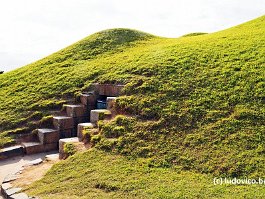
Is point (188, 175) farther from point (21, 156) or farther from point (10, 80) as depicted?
point (10, 80)

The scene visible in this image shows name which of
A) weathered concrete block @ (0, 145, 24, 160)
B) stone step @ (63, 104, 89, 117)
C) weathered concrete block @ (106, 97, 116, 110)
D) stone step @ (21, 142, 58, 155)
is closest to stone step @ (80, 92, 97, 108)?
stone step @ (63, 104, 89, 117)

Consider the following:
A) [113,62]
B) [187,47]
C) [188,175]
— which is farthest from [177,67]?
[188,175]

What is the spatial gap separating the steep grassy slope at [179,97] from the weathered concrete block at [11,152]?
0.97 meters

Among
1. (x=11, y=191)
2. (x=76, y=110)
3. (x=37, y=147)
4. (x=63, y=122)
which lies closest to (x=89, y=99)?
(x=76, y=110)

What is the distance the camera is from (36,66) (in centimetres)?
1149

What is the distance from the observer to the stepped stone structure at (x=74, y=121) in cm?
758

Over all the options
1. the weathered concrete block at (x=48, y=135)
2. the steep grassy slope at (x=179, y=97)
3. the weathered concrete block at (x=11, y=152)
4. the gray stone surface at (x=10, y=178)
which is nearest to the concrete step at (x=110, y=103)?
the steep grassy slope at (x=179, y=97)

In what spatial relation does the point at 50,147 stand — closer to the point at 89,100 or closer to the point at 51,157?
the point at 51,157

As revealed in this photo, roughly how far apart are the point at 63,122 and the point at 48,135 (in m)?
0.47

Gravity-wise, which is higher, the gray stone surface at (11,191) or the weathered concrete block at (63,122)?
the weathered concrete block at (63,122)

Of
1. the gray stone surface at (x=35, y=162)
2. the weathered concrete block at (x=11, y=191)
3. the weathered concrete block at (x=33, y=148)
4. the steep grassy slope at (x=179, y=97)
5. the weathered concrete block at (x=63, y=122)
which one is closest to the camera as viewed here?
the weathered concrete block at (x=11, y=191)

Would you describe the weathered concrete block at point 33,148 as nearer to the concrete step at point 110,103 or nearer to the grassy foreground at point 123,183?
the concrete step at point 110,103

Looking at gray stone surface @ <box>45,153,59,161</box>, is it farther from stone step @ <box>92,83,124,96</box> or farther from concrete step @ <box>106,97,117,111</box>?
stone step @ <box>92,83,124,96</box>

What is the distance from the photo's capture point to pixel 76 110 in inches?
332
